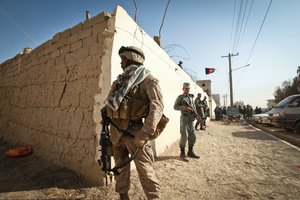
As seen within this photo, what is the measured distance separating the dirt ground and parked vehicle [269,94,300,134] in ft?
11.9

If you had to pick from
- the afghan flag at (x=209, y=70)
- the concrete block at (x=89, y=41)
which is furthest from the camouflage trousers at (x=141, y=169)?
the afghan flag at (x=209, y=70)

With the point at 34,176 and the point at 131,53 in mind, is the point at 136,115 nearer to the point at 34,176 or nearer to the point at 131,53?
the point at 131,53

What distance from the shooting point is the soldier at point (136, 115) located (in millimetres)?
1591

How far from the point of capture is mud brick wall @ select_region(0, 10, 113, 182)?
2.63 meters

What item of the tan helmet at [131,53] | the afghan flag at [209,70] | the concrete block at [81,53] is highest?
the afghan flag at [209,70]

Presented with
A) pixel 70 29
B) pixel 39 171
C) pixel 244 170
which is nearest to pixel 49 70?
pixel 70 29

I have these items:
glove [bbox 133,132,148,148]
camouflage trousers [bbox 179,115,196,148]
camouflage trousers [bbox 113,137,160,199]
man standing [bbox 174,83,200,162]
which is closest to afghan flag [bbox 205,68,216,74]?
man standing [bbox 174,83,200,162]

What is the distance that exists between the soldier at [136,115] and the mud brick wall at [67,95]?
2.71ft

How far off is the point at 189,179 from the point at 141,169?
1.31m

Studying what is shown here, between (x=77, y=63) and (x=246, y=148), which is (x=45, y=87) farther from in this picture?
(x=246, y=148)

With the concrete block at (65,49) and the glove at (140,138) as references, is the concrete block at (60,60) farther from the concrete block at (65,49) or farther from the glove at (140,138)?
the glove at (140,138)

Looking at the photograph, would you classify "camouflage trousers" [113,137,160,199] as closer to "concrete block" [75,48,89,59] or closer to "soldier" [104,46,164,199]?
"soldier" [104,46,164,199]

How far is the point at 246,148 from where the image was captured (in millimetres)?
4496

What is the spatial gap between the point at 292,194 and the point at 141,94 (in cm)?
217
